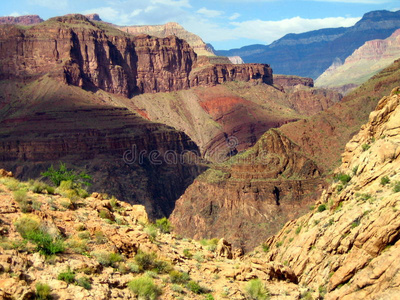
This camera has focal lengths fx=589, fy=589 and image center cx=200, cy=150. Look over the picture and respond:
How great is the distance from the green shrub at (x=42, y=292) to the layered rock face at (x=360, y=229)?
12505 mm

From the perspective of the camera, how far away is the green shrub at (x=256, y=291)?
2361 cm

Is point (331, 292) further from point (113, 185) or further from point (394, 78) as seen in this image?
point (113, 185)

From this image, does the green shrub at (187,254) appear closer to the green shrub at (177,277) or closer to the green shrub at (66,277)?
the green shrub at (177,277)

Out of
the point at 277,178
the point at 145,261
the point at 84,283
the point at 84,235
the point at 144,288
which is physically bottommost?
the point at 277,178

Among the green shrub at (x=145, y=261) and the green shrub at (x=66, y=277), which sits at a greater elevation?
the green shrub at (x=66, y=277)

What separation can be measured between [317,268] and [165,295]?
11892 mm

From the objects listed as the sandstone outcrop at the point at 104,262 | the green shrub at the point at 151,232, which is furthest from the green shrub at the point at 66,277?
the green shrub at the point at 151,232

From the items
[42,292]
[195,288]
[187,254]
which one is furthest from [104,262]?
[187,254]

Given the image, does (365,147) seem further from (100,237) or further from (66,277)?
(66,277)

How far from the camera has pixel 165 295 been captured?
2222 cm

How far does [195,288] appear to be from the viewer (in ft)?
76.5

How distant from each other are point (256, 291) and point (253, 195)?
82.9m

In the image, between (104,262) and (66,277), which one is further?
(104,262)

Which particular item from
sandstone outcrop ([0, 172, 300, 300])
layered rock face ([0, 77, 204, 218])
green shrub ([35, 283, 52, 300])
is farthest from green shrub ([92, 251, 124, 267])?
layered rock face ([0, 77, 204, 218])
